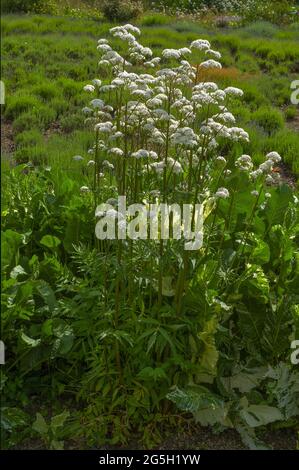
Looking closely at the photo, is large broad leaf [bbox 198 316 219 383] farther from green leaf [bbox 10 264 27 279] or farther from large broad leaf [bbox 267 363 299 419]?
green leaf [bbox 10 264 27 279]

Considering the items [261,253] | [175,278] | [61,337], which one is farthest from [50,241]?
[261,253]

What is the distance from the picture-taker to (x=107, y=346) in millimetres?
3404

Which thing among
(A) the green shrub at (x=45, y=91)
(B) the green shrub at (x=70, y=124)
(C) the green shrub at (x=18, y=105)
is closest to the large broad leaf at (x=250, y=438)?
(B) the green shrub at (x=70, y=124)

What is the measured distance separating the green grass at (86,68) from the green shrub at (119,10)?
38cm

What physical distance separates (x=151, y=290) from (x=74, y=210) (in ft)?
2.57

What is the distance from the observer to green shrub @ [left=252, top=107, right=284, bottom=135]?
8.47 m

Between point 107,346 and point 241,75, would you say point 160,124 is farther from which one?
point 241,75

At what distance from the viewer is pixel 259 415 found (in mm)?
3471

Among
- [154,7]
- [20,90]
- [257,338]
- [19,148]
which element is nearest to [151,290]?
[257,338]

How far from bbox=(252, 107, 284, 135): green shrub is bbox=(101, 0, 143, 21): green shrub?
7.11m

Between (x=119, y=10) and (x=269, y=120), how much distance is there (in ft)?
24.1

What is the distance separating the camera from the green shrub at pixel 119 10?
48.5ft

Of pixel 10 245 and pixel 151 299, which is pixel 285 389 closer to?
pixel 151 299

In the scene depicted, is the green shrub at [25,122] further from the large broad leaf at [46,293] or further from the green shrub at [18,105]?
the large broad leaf at [46,293]
